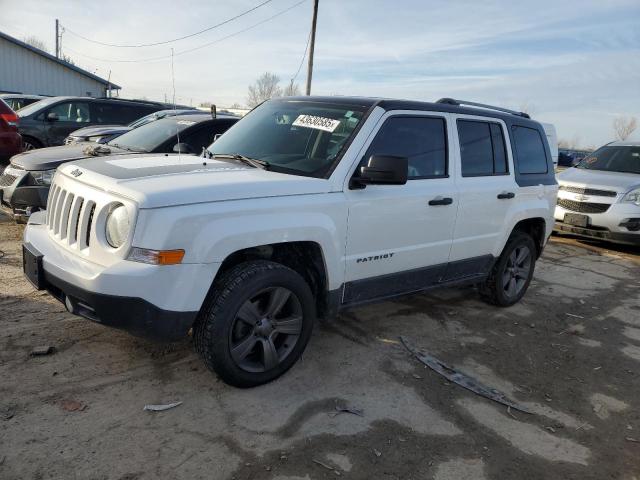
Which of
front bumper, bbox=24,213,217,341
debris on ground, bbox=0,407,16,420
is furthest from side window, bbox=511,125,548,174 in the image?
debris on ground, bbox=0,407,16,420

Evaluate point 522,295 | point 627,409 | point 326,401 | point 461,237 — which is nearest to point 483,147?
point 461,237

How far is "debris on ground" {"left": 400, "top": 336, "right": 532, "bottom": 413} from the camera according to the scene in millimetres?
3518

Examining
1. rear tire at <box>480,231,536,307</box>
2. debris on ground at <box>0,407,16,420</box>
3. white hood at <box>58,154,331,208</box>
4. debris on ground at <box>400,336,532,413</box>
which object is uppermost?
white hood at <box>58,154,331,208</box>

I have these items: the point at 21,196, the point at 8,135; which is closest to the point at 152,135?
the point at 21,196

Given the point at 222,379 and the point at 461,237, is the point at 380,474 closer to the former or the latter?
the point at 222,379

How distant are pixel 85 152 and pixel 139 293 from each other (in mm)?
4234

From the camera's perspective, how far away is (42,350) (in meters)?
3.54

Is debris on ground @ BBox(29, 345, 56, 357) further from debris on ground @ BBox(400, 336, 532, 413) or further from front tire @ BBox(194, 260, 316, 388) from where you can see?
debris on ground @ BBox(400, 336, 532, 413)

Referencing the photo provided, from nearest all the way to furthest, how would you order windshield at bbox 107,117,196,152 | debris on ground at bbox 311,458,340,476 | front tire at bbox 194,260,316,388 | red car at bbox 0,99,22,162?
debris on ground at bbox 311,458,340,476, front tire at bbox 194,260,316,388, windshield at bbox 107,117,196,152, red car at bbox 0,99,22,162

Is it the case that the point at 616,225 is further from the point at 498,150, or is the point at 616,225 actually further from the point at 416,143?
the point at 416,143

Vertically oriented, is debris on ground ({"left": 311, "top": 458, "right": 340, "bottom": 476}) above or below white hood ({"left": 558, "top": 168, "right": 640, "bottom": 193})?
below

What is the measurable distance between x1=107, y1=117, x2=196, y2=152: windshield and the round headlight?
150 inches

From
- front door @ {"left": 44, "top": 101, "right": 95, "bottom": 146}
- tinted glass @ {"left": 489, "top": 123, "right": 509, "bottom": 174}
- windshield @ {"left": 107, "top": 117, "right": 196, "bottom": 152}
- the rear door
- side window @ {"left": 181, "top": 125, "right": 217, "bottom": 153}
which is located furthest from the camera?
front door @ {"left": 44, "top": 101, "right": 95, "bottom": 146}

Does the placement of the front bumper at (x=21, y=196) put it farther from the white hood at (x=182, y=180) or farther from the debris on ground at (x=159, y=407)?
the debris on ground at (x=159, y=407)
